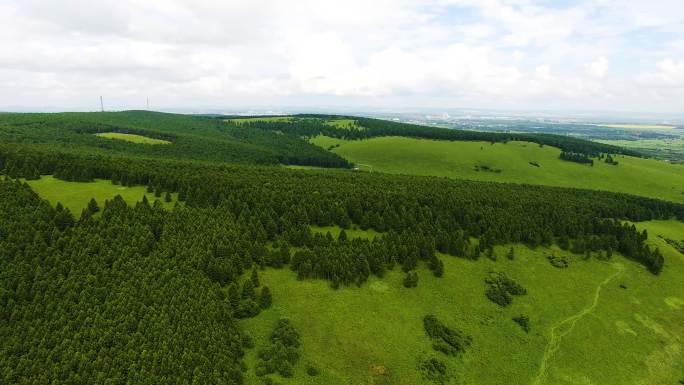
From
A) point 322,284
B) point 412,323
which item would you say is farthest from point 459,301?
point 322,284

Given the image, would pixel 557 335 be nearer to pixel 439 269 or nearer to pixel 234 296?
pixel 439 269

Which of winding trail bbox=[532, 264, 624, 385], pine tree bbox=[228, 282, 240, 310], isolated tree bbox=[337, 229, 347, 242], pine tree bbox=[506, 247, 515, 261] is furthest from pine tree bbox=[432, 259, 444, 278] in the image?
pine tree bbox=[228, 282, 240, 310]

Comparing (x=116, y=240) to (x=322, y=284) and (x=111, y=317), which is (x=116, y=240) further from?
(x=322, y=284)

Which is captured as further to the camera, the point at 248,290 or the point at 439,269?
the point at 439,269

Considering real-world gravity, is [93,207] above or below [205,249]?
above

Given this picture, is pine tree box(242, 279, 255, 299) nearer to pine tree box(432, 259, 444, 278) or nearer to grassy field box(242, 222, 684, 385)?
grassy field box(242, 222, 684, 385)

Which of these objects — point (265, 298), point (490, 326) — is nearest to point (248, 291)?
point (265, 298)
